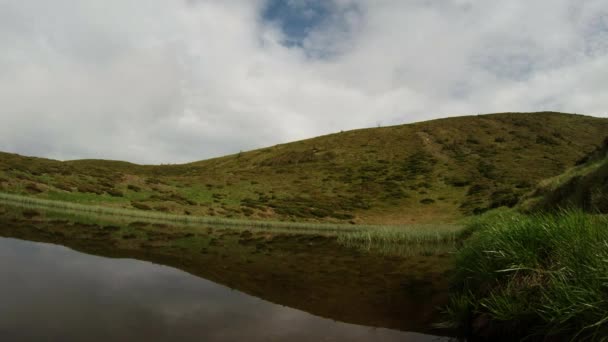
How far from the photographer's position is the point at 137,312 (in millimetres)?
9289

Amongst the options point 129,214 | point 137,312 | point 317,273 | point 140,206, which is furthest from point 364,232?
point 140,206

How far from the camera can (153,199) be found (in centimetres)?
6500

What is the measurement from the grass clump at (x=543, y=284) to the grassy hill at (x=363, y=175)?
1929 inches

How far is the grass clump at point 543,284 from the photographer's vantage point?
21.1ft

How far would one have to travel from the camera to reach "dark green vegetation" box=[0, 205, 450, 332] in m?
11.4

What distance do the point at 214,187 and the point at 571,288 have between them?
273ft

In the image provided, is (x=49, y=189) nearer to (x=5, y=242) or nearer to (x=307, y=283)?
(x=5, y=242)

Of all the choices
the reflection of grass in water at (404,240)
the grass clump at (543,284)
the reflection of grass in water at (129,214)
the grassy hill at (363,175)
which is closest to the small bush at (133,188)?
the grassy hill at (363,175)

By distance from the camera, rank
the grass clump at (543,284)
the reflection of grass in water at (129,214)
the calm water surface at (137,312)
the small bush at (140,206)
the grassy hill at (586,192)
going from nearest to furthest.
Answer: the grass clump at (543,284) < the calm water surface at (137,312) < the grassy hill at (586,192) < the reflection of grass in water at (129,214) < the small bush at (140,206)

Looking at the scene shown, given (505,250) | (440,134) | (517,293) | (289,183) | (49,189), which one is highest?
(440,134)

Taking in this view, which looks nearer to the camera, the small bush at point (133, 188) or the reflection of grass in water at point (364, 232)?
the reflection of grass in water at point (364, 232)

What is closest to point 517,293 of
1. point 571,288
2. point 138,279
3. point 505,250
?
point 571,288

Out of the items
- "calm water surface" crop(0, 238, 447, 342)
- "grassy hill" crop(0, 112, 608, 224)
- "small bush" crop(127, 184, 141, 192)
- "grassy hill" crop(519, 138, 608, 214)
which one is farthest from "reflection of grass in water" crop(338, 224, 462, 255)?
"small bush" crop(127, 184, 141, 192)

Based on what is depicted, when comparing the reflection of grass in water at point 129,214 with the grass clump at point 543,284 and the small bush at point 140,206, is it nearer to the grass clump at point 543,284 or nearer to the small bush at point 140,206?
the small bush at point 140,206
